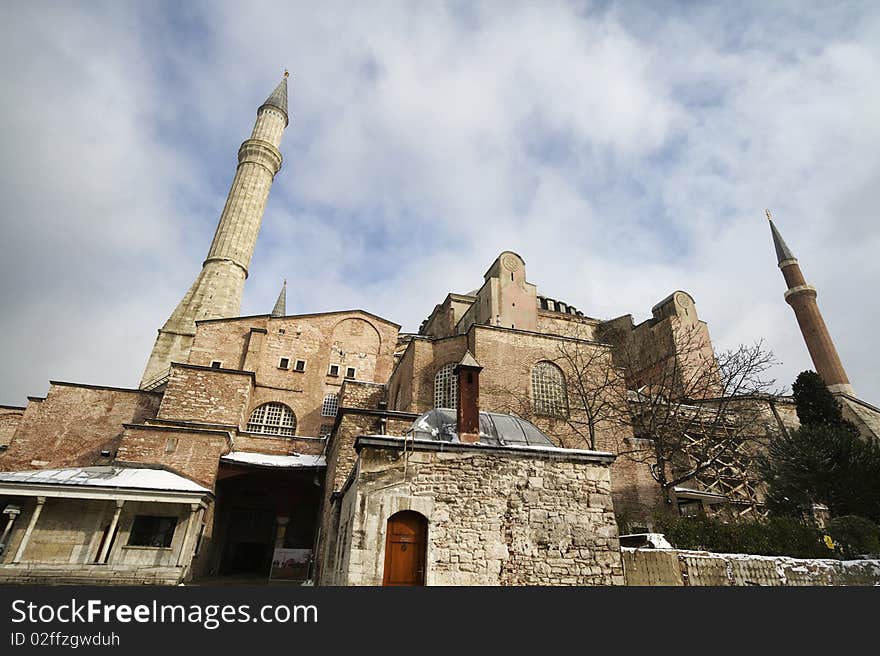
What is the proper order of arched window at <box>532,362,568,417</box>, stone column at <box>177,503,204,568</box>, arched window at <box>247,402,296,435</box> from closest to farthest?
1. stone column at <box>177,503,204,568</box>
2. arched window at <box>532,362,568,417</box>
3. arched window at <box>247,402,296,435</box>

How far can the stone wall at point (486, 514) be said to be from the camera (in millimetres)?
7859

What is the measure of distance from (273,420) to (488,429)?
16.0m

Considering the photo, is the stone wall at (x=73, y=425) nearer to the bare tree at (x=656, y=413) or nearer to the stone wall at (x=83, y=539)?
the stone wall at (x=83, y=539)

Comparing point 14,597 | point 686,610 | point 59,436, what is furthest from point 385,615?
point 59,436

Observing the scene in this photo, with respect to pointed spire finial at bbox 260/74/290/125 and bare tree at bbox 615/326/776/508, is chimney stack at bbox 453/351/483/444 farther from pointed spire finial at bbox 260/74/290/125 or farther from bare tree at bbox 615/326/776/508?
pointed spire finial at bbox 260/74/290/125

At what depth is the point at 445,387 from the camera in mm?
19062

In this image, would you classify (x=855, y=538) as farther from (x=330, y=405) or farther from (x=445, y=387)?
(x=330, y=405)

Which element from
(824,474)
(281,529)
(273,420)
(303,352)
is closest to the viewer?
(824,474)

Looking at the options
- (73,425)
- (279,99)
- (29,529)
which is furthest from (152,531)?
(279,99)

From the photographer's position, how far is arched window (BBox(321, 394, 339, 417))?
2464cm

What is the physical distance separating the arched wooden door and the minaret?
34.4m

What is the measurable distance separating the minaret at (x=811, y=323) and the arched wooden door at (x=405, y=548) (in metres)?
34.4

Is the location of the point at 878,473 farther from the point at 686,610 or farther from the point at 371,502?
the point at 371,502

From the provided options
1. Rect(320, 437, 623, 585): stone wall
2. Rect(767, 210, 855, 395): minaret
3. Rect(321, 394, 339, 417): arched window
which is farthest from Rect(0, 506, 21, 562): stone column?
Rect(767, 210, 855, 395): minaret
